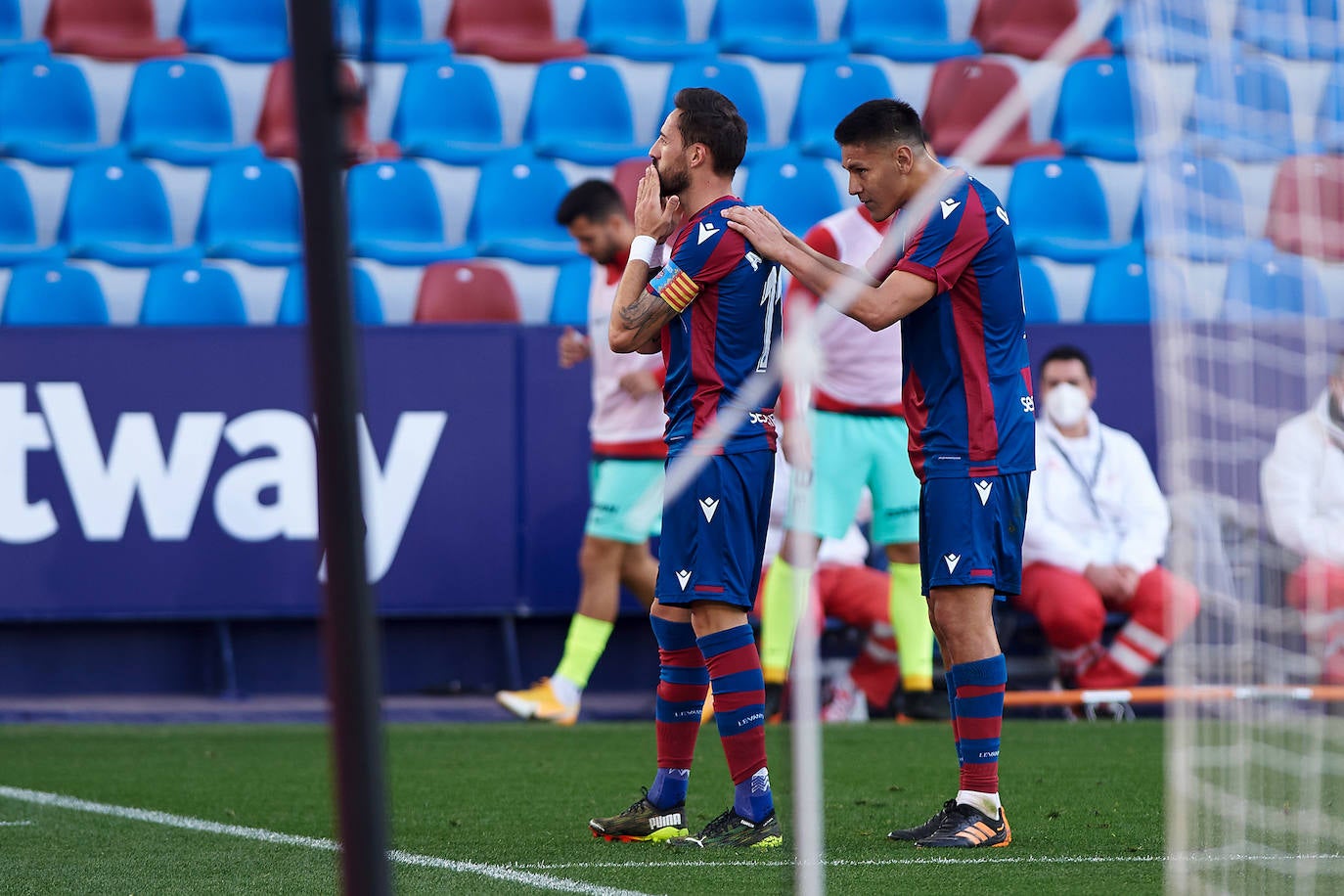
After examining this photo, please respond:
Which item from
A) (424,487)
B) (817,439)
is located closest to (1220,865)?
(817,439)

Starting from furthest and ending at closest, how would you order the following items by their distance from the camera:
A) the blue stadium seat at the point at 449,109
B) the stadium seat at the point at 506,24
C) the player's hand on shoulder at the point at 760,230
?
1. the stadium seat at the point at 506,24
2. the blue stadium seat at the point at 449,109
3. the player's hand on shoulder at the point at 760,230

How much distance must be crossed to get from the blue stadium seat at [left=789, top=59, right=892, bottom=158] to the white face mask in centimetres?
309

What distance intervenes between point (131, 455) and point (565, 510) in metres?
1.88

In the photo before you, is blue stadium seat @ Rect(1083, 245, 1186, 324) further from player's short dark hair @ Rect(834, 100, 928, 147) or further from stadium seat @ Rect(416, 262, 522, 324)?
player's short dark hair @ Rect(834, 100, 928, 147)

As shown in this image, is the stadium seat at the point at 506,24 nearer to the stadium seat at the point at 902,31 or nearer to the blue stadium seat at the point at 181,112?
the blue stadium seat at the point at 181,112

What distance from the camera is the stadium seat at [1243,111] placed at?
24.8 feet

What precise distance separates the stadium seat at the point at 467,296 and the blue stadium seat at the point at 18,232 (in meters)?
1.94

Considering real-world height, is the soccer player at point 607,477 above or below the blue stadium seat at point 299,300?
below

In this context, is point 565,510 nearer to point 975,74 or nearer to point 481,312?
point 481,312

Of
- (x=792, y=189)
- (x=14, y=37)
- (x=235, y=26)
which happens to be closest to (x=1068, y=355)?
(x=792, y=189)

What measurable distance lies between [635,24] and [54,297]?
12.5ft

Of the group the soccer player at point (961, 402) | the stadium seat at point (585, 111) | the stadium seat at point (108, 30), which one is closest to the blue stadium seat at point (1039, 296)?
the stadium seat at point (585, 111)

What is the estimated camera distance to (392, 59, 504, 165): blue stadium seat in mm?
10523

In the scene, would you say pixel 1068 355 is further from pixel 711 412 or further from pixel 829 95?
pixel 711 412
